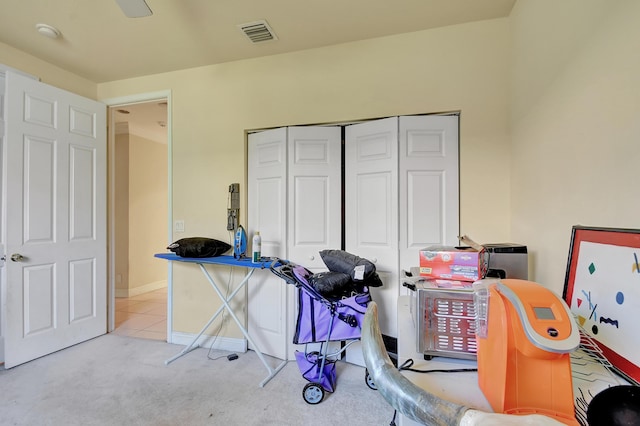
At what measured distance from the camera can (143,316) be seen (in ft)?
12.2

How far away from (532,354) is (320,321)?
1.56 m

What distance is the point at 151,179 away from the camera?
4.95 m

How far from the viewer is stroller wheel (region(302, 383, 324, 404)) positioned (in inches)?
77.5

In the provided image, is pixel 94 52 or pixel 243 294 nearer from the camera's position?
pixel 94 52

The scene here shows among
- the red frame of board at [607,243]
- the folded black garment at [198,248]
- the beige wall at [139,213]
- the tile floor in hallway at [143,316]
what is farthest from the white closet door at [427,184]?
the beige wall at [139,213]

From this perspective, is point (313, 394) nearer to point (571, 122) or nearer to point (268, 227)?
point (268, 227)

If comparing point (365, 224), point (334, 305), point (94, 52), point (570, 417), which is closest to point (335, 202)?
point (365, 224)

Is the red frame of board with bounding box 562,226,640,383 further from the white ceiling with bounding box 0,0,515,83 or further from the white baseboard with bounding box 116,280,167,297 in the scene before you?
the white baseboard with bounding box 116,280,167,297

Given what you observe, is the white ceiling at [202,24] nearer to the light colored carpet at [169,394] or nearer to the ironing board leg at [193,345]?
the ironing board leg at [193,345]

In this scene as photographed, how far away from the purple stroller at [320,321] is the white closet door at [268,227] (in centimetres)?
50

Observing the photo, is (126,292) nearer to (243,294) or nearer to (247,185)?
(243,294)

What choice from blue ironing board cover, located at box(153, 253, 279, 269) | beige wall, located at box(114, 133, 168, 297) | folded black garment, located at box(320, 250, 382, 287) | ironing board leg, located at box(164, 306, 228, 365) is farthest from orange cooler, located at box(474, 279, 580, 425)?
beige wall, located at box(114, 133, 168, 297)

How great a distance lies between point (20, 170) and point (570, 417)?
12.6ft

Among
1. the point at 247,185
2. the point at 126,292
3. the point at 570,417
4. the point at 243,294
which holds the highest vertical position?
the point at 247,185
